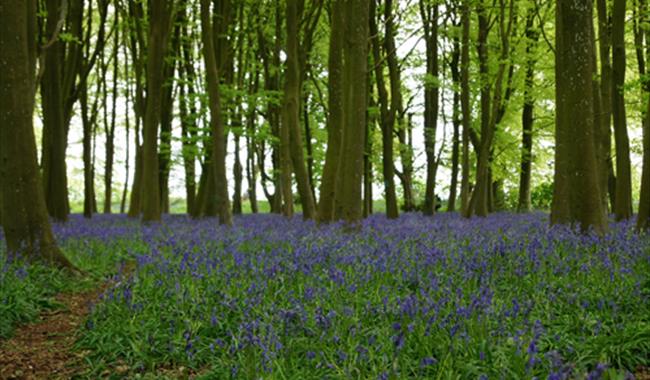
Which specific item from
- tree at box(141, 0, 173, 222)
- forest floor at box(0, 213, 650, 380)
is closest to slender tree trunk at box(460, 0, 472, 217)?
tree at box(141, 0, 173, 222)

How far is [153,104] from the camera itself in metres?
17.2

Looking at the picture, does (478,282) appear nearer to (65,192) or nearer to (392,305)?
(392,305)

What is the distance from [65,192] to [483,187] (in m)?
14.2

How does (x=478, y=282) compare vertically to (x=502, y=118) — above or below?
below

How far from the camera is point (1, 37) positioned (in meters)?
7.98

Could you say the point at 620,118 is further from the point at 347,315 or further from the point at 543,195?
the point at 543,195

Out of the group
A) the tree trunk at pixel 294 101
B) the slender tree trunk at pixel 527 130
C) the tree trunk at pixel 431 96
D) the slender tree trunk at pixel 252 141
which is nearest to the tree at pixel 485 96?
the tree trunk at pixel 431 96

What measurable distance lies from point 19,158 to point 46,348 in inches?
147

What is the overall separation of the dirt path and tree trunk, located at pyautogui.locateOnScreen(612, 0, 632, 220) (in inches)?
509

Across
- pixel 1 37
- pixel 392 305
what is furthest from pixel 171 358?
pixel 1 37

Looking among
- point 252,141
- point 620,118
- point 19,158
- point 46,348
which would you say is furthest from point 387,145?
point 46,348

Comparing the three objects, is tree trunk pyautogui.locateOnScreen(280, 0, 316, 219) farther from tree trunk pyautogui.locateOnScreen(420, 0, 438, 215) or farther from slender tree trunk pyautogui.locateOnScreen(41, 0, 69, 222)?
slender tree trunk pyautogui.locateOnScreen(41, 0, 69, 222)

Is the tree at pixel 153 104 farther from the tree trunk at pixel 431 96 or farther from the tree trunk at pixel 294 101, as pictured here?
the tree trunk at pixel 431 96

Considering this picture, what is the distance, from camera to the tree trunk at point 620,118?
13992 mm
